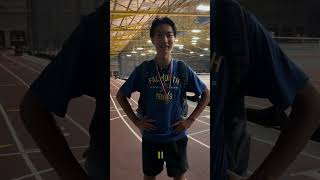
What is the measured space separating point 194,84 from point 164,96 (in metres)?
0.08

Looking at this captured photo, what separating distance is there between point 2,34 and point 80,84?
51 centimetres

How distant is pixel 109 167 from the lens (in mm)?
883

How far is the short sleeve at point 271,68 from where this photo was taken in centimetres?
79

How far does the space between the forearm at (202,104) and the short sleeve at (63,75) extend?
29 centimetres

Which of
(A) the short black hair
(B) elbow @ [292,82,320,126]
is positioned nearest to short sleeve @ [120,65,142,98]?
(A) the short black hair

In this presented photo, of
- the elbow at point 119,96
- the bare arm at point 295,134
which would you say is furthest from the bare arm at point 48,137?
the bare arm at point 295,134

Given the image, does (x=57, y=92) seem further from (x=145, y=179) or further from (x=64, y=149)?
(x=145, y=179)

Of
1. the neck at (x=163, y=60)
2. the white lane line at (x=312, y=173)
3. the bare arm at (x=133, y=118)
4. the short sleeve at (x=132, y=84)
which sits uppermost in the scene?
the neck at (x=163, y=60)

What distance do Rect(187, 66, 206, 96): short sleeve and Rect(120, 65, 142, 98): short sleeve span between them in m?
0.12

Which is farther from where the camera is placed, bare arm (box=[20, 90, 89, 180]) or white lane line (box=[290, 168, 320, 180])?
white lane line (box=[290, 168, 320, 180])

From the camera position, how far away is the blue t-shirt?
0.79 meters

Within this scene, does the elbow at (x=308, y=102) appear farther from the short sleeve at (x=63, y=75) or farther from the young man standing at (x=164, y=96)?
the short sleeve at (x=63, y=75)

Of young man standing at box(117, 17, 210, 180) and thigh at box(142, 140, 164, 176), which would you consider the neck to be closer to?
young man standing at box(117, 17, 210, 180)

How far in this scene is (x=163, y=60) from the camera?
2.60 feet
